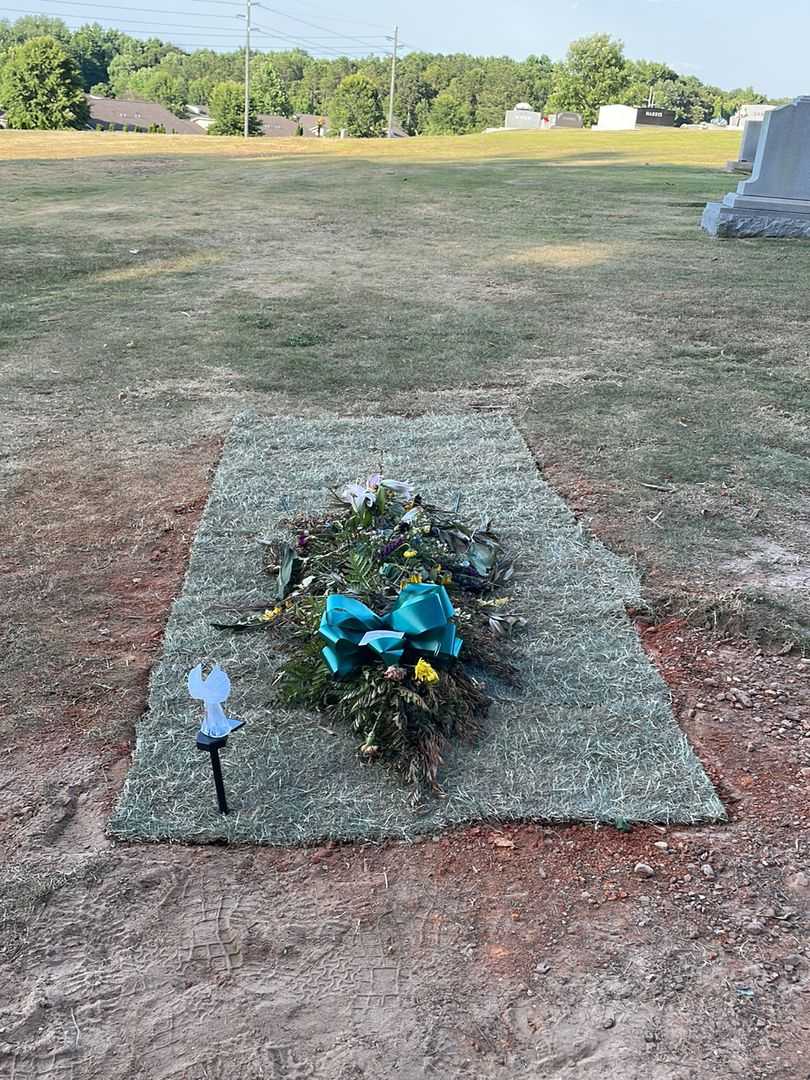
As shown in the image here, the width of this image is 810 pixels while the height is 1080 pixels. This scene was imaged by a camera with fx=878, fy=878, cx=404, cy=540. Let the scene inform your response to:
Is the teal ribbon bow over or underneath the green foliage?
over

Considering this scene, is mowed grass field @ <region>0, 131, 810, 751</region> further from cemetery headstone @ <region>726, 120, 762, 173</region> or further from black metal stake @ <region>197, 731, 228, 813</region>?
cemetery headstone @ <region>726, 120, 762, 173</region>

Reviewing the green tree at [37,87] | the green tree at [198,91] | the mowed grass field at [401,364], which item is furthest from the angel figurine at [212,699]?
the green tree at [198,91]

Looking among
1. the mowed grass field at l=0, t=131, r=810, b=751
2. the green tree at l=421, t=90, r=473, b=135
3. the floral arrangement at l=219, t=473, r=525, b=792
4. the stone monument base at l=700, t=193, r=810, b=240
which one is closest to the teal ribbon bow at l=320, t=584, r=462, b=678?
the floral arrangement at l=219, t=473, r=525, b=792

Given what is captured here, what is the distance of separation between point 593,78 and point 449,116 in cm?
2626

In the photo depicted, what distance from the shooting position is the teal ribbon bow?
2.36 metres

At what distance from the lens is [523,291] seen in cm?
797

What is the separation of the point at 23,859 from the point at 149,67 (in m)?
142

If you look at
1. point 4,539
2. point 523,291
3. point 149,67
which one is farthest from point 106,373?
point 149,67

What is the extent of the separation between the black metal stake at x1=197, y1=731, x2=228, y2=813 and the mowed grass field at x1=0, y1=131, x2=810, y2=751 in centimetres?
74

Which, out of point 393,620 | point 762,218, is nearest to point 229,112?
point 762,218

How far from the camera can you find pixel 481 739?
2393mm

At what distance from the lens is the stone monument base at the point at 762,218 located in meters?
10.1

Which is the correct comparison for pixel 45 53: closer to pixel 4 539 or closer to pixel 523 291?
pixel 523 291

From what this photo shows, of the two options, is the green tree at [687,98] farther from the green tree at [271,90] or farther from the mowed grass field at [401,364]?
the mowed grass field at [401,364]
